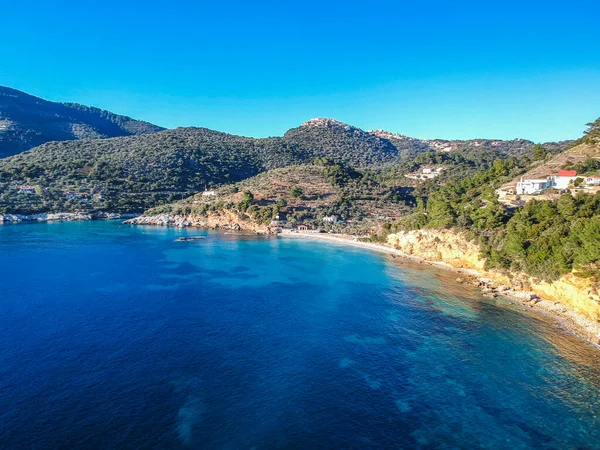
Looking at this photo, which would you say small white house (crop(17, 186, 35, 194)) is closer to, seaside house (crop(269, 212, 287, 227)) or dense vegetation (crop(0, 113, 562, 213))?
dense vegetation (crop(0, 113, 562, 213))

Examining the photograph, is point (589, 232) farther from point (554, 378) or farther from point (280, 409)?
point (280, 409)

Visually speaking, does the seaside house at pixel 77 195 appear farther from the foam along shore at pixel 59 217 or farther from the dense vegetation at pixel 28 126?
the dense vegetation at pixel 28 126

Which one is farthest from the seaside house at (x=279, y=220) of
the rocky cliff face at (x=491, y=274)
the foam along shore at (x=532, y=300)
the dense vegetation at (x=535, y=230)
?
the dense vegetation at (x=535, y=230)

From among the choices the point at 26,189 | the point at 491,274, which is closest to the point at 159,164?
the point at 26,189

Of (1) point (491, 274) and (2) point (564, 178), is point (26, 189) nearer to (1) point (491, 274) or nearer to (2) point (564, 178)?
(1) point (491, 274)

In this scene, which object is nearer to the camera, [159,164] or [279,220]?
[279,220]

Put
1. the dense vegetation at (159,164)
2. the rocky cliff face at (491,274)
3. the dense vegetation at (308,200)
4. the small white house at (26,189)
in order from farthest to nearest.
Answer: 1. the dense vegetation at (159,164)
2. the small white house at (26,189)
3. the dense vegetation at (308,200)
4. the rocky cliff face at (491,274)
